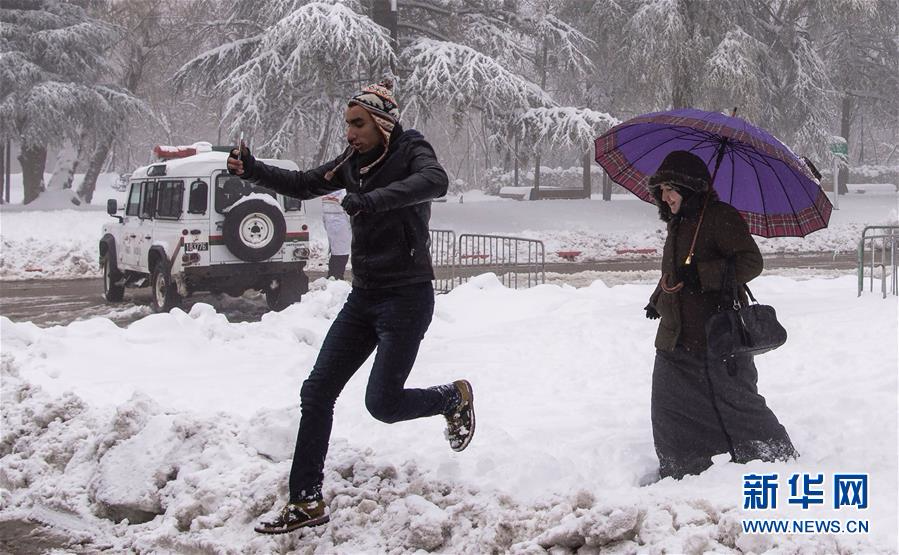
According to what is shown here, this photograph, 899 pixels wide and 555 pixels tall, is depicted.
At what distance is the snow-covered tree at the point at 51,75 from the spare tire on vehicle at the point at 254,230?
18829 millimetres

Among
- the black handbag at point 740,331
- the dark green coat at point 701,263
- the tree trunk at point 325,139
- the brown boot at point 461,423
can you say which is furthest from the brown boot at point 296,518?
the tree trunk at point 325,139

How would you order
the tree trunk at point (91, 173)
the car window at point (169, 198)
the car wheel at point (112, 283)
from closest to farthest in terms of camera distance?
the car window at point (169, 198), the car wheel at point (112, 283), the tree trunk at point (91, 173)

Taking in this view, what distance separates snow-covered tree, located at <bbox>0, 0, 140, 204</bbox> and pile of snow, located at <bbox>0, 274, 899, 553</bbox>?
21776mm

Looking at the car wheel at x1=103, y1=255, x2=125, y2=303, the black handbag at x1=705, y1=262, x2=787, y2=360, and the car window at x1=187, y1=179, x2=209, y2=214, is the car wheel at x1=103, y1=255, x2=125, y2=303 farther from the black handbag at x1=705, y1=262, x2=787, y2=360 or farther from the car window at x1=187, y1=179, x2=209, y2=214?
the black handbag at x1=705, y1=262, x2=787, y2=360

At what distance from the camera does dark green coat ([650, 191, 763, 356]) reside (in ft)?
17.5

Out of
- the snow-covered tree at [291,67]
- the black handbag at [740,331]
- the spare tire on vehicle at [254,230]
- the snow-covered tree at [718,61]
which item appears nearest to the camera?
the black handbag at [740,331]

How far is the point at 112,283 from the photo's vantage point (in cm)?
1582

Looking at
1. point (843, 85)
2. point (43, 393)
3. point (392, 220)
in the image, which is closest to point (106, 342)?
point (43, 393)

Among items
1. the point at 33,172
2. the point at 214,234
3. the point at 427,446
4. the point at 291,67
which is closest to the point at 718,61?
the point at 291,67

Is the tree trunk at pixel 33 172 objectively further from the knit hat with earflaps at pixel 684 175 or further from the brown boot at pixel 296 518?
the knit hat with earflaps at pixel 684 175

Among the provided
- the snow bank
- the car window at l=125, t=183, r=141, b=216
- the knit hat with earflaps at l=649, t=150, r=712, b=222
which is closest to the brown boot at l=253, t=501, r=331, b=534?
the knit hat with earflaps at l=649, t=150, r=712, b=222

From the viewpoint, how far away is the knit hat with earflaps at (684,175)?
5.45 m

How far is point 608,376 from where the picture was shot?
8.31 m

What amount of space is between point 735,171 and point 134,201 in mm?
10796
